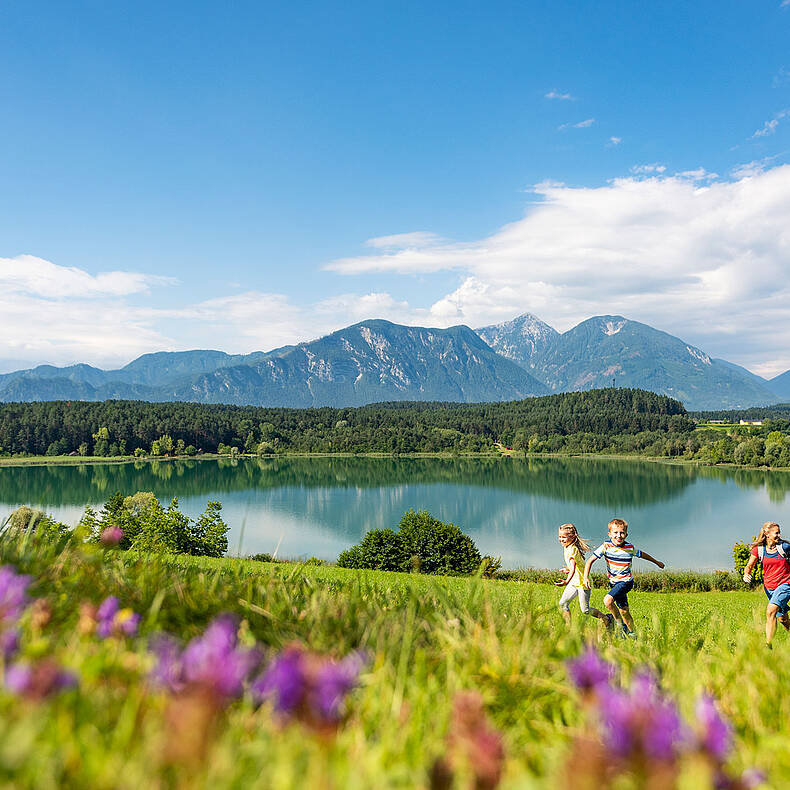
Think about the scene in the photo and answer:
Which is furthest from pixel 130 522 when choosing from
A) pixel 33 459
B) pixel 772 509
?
pixel 33 459

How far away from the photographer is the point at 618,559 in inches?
348

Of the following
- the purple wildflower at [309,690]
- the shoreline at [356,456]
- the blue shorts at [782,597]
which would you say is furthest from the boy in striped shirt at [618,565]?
the shoreline at [356,456]

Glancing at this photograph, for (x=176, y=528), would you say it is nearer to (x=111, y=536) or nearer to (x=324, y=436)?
(x=111, y=536)

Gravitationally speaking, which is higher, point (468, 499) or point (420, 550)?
point (420, 550)

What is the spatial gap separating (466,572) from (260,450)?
473ft

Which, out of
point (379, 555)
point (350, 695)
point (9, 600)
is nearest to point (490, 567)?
point (379, 555)

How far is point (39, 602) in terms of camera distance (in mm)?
1742

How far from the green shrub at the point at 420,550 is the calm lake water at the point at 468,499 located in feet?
22.6

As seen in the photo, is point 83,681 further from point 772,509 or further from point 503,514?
point 772,509

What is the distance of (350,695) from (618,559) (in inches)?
322

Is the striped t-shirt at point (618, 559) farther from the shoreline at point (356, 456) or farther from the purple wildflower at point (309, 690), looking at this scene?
the shoreline at point (356, 456)

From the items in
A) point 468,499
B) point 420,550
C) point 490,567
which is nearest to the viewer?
point 490,567

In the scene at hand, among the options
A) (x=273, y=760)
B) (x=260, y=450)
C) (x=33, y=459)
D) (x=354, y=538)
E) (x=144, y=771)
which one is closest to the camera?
(x=144, y=771)

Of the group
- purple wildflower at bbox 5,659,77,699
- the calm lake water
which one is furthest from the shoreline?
purple wildflower at bbox 5,659,77,699
